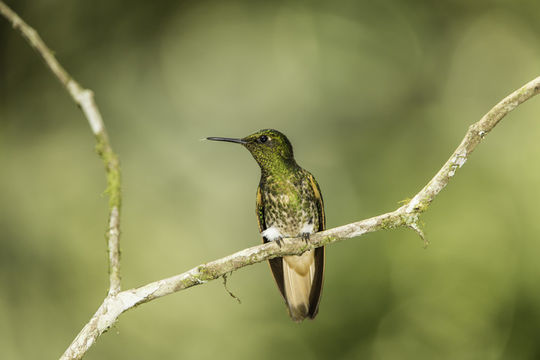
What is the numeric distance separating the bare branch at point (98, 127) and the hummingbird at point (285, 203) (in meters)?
1.29

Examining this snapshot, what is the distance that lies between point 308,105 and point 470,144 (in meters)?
5.82

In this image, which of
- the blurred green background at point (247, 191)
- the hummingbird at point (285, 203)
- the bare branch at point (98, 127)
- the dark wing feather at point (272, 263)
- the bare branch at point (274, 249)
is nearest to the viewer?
the bare branch at point (98, 127)

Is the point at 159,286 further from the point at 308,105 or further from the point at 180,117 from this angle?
the point at 308,105

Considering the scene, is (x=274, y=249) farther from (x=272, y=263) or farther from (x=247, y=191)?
(x=247, y=191)

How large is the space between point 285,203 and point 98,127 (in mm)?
1649

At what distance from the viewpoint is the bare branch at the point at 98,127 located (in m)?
1.98

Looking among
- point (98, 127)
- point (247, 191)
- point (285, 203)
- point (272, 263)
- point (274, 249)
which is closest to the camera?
point (98, 127)

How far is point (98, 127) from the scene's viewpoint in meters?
2.13

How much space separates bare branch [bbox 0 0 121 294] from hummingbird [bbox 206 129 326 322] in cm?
129

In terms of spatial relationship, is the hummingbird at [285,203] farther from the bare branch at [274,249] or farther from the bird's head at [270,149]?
the bare branch at [274,249]

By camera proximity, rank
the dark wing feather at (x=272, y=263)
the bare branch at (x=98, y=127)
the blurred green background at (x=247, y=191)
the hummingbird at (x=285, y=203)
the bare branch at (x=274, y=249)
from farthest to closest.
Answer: the blurred green background at (x=247, y=191), the dark wing feather at (x=272, y=263), the hummingbird at (x=285, y=203), the bare branch at (x=274, y=249), the bare branch at (x=98, y=127)

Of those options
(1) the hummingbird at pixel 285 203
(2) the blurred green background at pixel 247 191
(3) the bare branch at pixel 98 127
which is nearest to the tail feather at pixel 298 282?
(1) the hummingbird at pixel 285 203

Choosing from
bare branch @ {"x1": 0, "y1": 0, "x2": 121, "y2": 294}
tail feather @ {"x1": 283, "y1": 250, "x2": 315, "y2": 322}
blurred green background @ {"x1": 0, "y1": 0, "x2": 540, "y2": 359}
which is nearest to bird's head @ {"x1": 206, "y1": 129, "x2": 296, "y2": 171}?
tail feather @ {"x1": 283, "y1": 250, "x2": 315, "y2": 322}

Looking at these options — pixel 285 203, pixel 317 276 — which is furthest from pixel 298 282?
pixel 285 203
